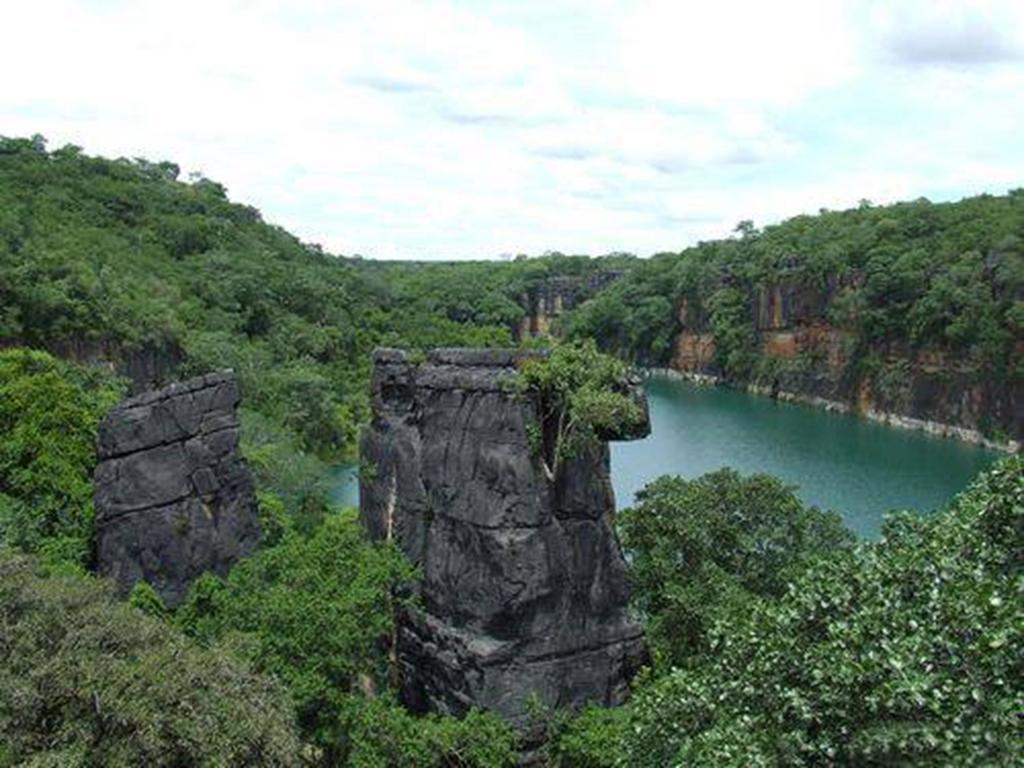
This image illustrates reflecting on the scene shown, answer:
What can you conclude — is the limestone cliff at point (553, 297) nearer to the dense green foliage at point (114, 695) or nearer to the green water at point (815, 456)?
the green water at point (815, 456)

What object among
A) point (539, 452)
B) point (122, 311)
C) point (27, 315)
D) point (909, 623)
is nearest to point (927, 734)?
point (909, 623)

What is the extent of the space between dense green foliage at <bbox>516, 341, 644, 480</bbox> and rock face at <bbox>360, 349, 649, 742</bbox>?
31 cm

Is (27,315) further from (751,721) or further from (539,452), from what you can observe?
(751,721)

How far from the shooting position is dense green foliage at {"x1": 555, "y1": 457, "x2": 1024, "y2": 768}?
7.48 metres

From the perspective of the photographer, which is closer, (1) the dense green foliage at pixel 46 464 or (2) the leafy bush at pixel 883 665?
(2) the leafy bush at pixel 883 665

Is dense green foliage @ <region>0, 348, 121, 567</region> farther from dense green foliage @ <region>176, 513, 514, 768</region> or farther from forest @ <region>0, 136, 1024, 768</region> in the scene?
dense green foliage @ <region>176, 513, 514, 768</region>

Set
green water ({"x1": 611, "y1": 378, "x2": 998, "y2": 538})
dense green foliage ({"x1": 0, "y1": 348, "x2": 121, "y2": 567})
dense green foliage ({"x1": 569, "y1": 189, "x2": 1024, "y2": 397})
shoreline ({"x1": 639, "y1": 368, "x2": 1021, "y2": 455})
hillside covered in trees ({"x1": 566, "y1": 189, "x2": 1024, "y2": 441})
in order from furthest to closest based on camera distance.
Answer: dense green foliage ({"x1": 569, "y1": 189, "x2": 1024, "y2": 397}) < hillside covered in trees ({"x1": 566, "y1": 189, "x2": 1024, "y2": 441}) < shoreline ({"x1": 639, "y1": 368, "x2": 1021, "y2": 455}) < green water ({"x1": 611, "y1": 378, "x2": 998, "y2": 538}) < dense green foliage ({"x1": 0, "y1": 348, "x2": 121, "y2": 567})

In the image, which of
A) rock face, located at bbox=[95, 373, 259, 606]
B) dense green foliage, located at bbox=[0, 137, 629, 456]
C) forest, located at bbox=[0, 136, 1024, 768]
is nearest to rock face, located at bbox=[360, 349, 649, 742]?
forest, located at bbox=[0, 136, 1024, 768]

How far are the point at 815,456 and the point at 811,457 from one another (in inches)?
19.2

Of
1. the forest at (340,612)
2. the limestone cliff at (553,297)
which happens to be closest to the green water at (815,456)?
the forest at (340,612)

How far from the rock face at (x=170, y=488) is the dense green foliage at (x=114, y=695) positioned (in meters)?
5.28

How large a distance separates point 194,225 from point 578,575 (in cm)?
5002

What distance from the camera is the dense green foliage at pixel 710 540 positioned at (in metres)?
18.8

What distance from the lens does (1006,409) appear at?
5784cm
